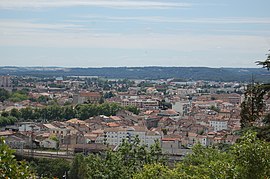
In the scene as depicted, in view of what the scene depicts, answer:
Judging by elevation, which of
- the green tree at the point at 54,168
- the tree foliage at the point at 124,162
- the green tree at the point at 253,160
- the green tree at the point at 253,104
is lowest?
the green tree at the point at 54,168

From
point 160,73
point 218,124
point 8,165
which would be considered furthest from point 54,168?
point 160,73

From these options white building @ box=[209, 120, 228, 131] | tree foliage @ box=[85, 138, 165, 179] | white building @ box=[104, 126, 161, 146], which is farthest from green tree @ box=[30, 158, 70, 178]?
white building @ box=[209, 120, 228, 131]

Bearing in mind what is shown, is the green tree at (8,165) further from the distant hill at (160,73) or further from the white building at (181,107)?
the distant hill at (160,73)

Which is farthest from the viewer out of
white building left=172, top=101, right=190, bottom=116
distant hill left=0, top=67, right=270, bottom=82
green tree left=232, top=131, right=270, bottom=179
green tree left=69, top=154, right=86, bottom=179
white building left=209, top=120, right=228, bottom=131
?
distant hill left=0, top=67, right=270, bottom=82

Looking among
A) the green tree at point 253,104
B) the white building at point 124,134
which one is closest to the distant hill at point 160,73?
the white building at point 124,134

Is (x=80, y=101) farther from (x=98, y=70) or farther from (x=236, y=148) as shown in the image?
(x=98, y=70)

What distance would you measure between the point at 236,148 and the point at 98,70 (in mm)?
190457

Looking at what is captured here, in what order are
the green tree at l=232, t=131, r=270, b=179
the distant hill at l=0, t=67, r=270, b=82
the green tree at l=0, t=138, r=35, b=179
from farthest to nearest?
1. the distant hill at l=0, t=67, r=270, b=82
2. the green tree at l=232, t=131, r=270, b=179
3. the green tree at l=0, t=138, r=35, b=179

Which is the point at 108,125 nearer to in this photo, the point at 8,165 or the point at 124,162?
the point at 124,162

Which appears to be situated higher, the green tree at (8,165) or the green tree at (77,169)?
the green tree at (8,165)

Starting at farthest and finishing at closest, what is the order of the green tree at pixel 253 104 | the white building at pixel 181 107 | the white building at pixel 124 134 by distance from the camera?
the white building at pixel 181 107
the white building at pixel 124 134
the green tree at pixel 253 104

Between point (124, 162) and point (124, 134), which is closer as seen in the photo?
point (124, 162)

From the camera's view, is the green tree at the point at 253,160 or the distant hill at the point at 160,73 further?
the distant hill at the point at 160,73

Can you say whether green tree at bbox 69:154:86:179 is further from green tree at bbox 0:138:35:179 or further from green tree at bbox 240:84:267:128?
green tree at bbox 0:138:35:179
